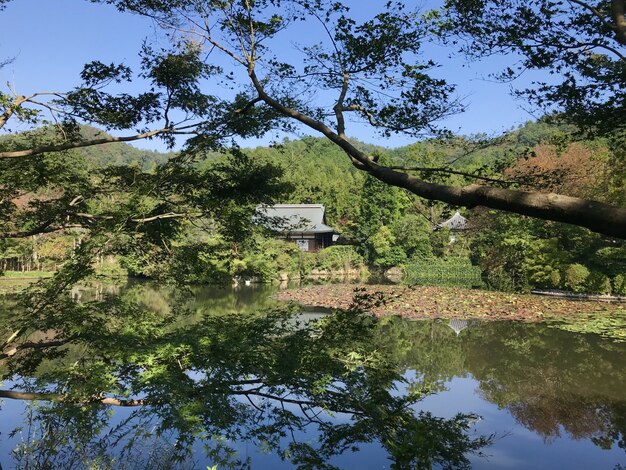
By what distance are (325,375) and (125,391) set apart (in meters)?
1.37

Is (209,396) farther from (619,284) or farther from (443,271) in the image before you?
(443,271)

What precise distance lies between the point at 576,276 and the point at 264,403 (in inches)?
493

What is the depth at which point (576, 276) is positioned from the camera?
1351 centimetres

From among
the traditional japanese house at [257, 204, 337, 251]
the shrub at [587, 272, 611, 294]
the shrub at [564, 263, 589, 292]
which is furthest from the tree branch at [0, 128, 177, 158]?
the traditional japanese house at [257, 204, 337, 251]

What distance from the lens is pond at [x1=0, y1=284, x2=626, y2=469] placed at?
2.73 metres

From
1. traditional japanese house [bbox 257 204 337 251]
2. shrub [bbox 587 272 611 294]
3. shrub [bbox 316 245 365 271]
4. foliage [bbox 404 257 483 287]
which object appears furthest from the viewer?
traditional japanese house [bbox 257 204 337 251]

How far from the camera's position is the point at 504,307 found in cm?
1207

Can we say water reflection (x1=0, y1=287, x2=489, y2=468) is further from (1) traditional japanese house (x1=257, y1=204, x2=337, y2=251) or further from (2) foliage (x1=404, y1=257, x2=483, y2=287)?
(1) traditional japanese house (x1=257, y1=204, x2=337, y2=251)

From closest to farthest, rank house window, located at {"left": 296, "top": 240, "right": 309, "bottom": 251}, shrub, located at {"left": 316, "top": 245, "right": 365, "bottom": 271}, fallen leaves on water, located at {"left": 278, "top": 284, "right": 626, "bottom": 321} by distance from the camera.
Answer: fallen leaves on water, located at {"left": 278, "top": 284, "right": 626, "bottom": 321} → shrub, located at {"left": 316, "top": 245, "right": 365, "bottom": 271} → house window, located at {"left": 296, "top": 240, "right": 309, "bottom": 251}

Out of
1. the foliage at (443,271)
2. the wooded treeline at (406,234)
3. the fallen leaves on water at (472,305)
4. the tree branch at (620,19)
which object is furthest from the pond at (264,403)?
the foliage at (443,271)

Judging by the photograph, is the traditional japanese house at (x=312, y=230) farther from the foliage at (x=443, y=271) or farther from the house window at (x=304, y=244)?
the foliage at (x=443, y=271)

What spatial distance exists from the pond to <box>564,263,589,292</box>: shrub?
7192 mm

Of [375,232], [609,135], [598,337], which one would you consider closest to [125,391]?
[609,135]

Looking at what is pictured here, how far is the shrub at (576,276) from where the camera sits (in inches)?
529
